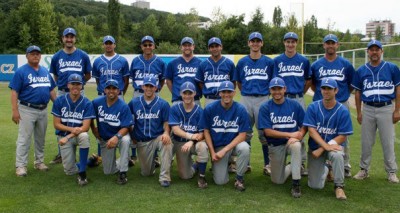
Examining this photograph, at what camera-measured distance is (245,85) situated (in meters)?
6.12

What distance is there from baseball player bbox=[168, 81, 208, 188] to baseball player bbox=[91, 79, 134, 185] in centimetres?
65

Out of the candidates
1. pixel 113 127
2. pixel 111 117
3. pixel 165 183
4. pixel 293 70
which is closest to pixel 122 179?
pixel 165 183

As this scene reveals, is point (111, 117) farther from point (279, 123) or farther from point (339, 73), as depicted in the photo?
point (339, 73)

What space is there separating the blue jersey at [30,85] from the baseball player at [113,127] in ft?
2.78

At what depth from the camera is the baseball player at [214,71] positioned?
6.22 metres

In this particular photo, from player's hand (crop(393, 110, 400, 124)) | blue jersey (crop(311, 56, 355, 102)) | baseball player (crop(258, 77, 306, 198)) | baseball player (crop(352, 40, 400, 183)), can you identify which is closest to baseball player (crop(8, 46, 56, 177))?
baseball player (crop(258, 77, 306, 198))

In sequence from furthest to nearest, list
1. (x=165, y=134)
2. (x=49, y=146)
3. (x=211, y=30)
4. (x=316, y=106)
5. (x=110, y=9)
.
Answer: (x=211, y=30) < (x=110, y=9) < (x=49, y=146) < (x=165, y=134) < (x=316, y=106)

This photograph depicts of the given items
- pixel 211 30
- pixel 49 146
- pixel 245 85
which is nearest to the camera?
pixel 245 85

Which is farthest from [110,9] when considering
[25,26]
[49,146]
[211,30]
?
[49,146]

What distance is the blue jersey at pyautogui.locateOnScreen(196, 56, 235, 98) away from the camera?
245 inches

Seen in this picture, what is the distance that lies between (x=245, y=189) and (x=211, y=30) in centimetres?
4590

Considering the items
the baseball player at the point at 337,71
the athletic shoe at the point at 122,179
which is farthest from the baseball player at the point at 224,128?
the baseball player at the point at 337,71

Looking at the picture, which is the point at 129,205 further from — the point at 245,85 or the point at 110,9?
the point at 110,9

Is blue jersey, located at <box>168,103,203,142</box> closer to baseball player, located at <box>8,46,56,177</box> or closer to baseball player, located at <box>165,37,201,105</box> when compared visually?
baseball player, located at <box>165,37,201,105</box>
